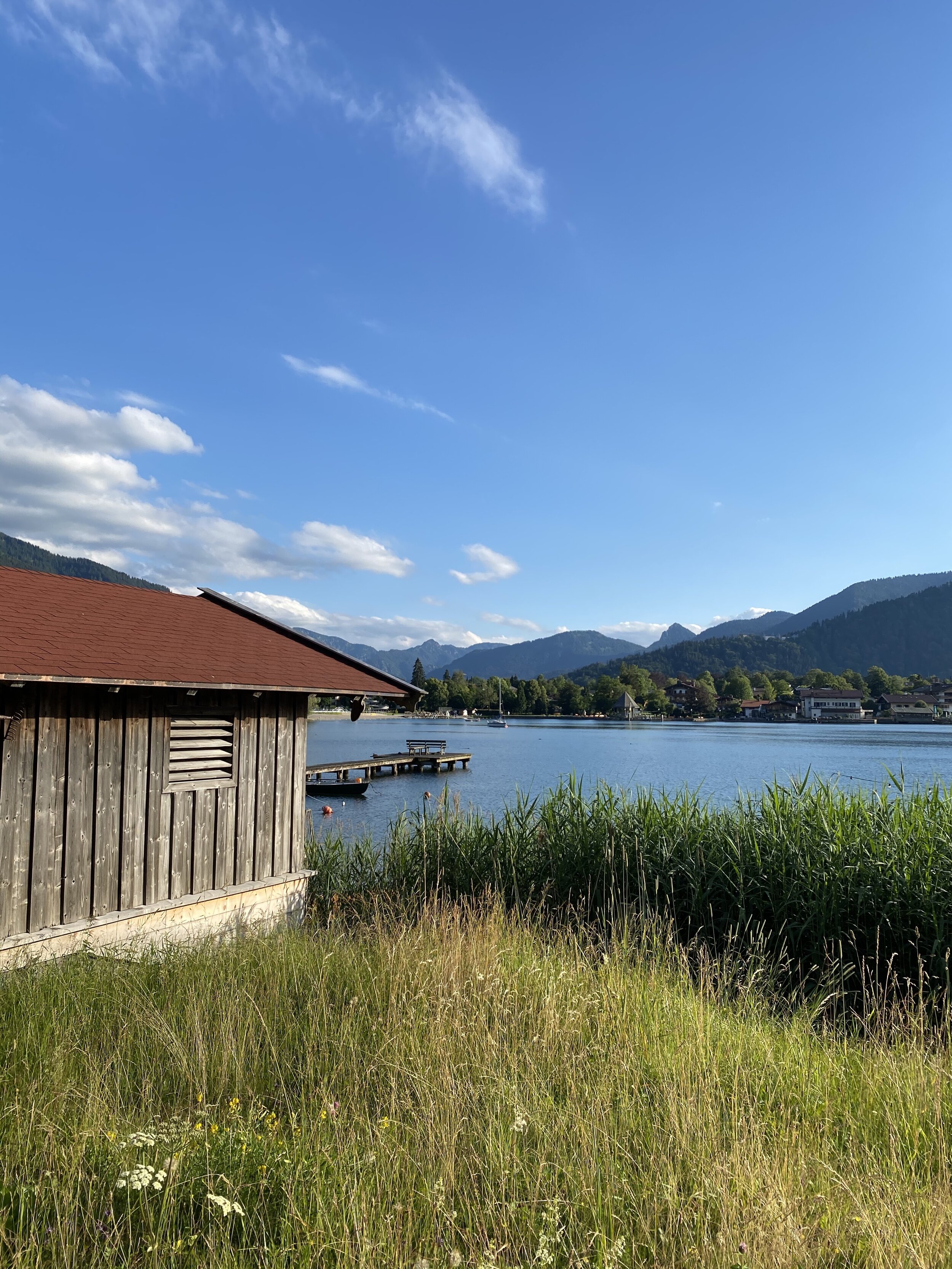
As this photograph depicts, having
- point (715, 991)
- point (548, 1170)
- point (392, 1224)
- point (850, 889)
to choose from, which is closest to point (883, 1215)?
point (548, 1170)

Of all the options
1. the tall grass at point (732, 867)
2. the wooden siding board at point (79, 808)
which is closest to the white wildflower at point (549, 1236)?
the tall grass at point (732, 867)

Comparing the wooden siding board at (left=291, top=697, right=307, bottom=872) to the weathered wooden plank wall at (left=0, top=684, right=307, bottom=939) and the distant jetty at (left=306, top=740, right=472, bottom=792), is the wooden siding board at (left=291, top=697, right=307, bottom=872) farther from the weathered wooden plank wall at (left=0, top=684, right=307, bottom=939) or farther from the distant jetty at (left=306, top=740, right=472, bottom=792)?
the distant jetty at (left=306, top=740, right=472, bottom=792)

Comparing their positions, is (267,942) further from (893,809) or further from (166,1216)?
(893,809)

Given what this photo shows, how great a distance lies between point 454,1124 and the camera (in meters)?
3.25

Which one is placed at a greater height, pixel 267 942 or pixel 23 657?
pixel 23 657

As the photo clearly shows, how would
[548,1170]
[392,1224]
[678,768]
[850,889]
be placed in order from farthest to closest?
[678,768], [850,889], [548,1170], [392,1224]

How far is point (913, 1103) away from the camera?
12.3ft

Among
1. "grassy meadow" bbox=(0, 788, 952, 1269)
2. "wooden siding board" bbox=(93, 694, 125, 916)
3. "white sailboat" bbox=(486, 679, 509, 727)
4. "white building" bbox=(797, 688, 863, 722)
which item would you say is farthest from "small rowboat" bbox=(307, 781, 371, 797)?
"white building" bbox=(797, 688, 863, 722)

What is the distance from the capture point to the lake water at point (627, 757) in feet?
108

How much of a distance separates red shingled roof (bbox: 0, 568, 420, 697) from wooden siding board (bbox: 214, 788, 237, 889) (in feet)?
4.73

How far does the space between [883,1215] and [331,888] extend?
29.4 feet

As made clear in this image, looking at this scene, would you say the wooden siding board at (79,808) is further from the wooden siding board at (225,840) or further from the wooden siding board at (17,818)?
the wooden siding board at (225,840)

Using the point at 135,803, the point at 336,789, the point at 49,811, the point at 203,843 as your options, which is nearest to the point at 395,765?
the point at 336,789

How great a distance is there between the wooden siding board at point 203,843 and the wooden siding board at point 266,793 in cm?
68
